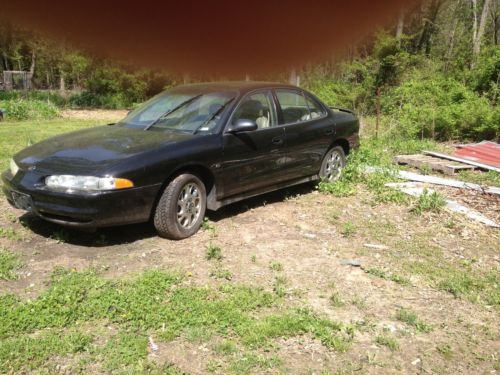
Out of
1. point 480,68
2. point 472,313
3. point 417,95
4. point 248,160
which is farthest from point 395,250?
point 480,68

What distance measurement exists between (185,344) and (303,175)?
11.6ft

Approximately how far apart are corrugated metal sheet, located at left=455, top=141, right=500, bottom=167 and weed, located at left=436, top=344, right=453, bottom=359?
→ 20.2 ft

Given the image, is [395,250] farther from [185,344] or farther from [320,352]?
[185,344]

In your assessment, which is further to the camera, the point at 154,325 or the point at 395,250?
the point at 395,250

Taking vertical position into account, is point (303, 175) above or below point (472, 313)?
above

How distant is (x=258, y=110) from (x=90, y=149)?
75.2 inches

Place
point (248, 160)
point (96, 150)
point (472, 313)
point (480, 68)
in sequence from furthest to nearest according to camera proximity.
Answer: point (480, 68), point (248, 160), point (96, 150), point (472, 313)

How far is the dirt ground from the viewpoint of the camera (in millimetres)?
3119

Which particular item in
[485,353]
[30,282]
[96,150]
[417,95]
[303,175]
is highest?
[417,95]

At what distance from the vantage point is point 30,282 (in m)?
3.85

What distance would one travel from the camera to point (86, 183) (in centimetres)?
418

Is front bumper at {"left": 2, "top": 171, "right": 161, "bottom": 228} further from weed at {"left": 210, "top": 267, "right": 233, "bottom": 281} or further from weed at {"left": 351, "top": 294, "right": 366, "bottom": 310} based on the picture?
weed at {"left": 351, "top": 294, "right": 366, "bottom": 310}

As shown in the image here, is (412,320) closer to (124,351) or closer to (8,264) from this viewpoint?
(124,351)

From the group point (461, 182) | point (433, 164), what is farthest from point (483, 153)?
point (461, 182)
